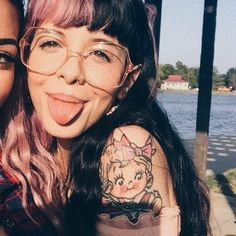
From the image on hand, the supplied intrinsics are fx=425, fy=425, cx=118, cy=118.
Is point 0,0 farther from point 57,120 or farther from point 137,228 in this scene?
point 137,228

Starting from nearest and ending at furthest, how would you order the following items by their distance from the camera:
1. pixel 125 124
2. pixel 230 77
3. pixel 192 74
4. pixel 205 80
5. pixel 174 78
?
1. pixel 125 124
2. pixel 205 80
3. pixel 174 78
4. pixel 192 74
5. pixel 230 77

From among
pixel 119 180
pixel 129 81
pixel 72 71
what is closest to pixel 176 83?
pixel 129 81

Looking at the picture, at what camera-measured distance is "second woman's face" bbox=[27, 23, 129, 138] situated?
1.84 m

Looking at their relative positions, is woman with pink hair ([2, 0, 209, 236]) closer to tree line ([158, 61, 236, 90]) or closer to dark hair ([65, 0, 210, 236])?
dark hair ([65, 0, 210, 236])

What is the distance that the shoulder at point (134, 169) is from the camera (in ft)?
5.62

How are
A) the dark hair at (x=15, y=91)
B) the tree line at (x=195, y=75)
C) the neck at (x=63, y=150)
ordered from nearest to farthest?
1. the dark hair at (x=15, y=91)
2. the neck at (x=63, y=150)
3. the tree line at (x=195, y=75)

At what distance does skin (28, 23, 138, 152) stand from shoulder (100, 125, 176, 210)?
0.53 feet

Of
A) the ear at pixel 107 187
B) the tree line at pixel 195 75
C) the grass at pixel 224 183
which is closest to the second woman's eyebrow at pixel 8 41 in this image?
the ear at pixel 107 187

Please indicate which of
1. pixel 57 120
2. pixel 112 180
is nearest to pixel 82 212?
pixel 112 180

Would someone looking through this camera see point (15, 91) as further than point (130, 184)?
Yes

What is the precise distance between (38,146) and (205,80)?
11.5ft

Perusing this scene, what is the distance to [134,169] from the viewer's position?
1.72m

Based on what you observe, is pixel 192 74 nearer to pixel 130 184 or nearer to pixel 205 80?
pixel 205 80

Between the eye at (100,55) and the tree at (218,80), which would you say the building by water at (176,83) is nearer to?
the tree at (218,80)
